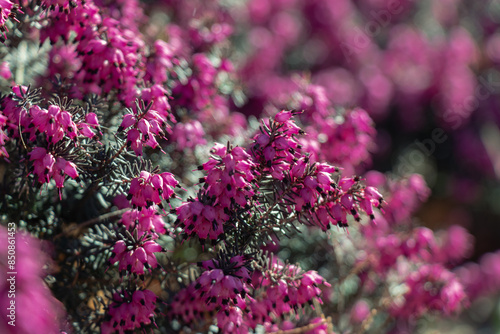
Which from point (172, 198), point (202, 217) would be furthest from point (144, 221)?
point (172, 198)

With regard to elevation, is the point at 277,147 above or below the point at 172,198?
above

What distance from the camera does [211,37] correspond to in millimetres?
2617

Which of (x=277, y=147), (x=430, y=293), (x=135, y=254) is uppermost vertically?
(x=277, y=147)

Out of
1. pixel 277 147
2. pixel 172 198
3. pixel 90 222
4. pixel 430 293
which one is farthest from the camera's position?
pixel 430 293

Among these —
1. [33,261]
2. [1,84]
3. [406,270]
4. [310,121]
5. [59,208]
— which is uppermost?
[33,261]

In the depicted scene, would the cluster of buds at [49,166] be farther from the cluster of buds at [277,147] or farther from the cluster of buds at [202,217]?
the cluster of buds at [277,147]

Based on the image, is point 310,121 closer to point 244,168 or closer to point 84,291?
point 244,168

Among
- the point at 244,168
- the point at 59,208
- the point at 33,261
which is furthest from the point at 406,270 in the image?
the point at 33,261

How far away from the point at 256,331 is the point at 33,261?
3.71ft

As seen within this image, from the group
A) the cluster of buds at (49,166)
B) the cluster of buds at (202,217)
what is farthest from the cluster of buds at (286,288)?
the cluster of buds at (49,166)

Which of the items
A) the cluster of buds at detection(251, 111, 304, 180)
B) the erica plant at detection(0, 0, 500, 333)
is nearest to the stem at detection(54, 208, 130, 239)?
the erica plant at detection(0, 0, 500, 333)

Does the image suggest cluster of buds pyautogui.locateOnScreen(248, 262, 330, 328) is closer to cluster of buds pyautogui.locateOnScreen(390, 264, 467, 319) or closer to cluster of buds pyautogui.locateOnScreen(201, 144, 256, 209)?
cluster of buds pyautogui.locateOnScreen(201, 144, 256, 209)

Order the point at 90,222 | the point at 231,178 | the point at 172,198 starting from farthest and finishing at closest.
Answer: the point at 172,198 → the point at 90,222 → the point at 231,178

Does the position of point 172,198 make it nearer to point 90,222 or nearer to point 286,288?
point 90,222
